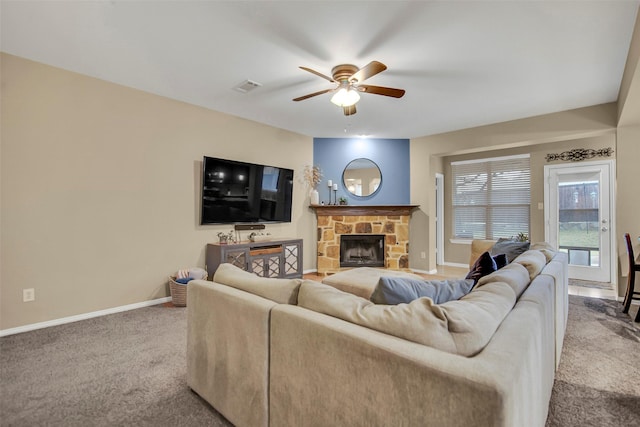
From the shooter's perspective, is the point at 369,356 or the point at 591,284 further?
the point at 591,284

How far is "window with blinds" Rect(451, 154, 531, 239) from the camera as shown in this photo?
565cm

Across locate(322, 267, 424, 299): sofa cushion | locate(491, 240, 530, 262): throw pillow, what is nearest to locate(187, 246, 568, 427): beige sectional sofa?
locate(322, 267, 424, 299): sofa cushion

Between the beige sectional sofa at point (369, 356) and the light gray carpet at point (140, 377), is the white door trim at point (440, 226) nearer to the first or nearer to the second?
the light gray carpet at point (140, 377)

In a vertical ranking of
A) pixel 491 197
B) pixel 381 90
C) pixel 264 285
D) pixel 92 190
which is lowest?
pixel 264 285

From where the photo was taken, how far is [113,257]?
11.2ft

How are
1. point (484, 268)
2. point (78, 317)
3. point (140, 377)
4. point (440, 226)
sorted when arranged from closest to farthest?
point (484, 268), point (140, 377), point (78, 317), point (440, 226)

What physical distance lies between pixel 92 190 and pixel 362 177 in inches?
159

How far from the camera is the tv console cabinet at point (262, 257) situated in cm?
404

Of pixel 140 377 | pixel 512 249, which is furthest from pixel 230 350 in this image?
pixel 512 249

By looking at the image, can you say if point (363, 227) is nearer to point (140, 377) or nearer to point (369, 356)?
point (140, 377)

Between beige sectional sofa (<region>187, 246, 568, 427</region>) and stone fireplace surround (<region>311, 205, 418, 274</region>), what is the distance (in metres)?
3.83

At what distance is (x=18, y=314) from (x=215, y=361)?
8.19ft

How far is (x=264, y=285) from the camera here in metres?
1.58

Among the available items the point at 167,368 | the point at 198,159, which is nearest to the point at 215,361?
the point at 167,368
